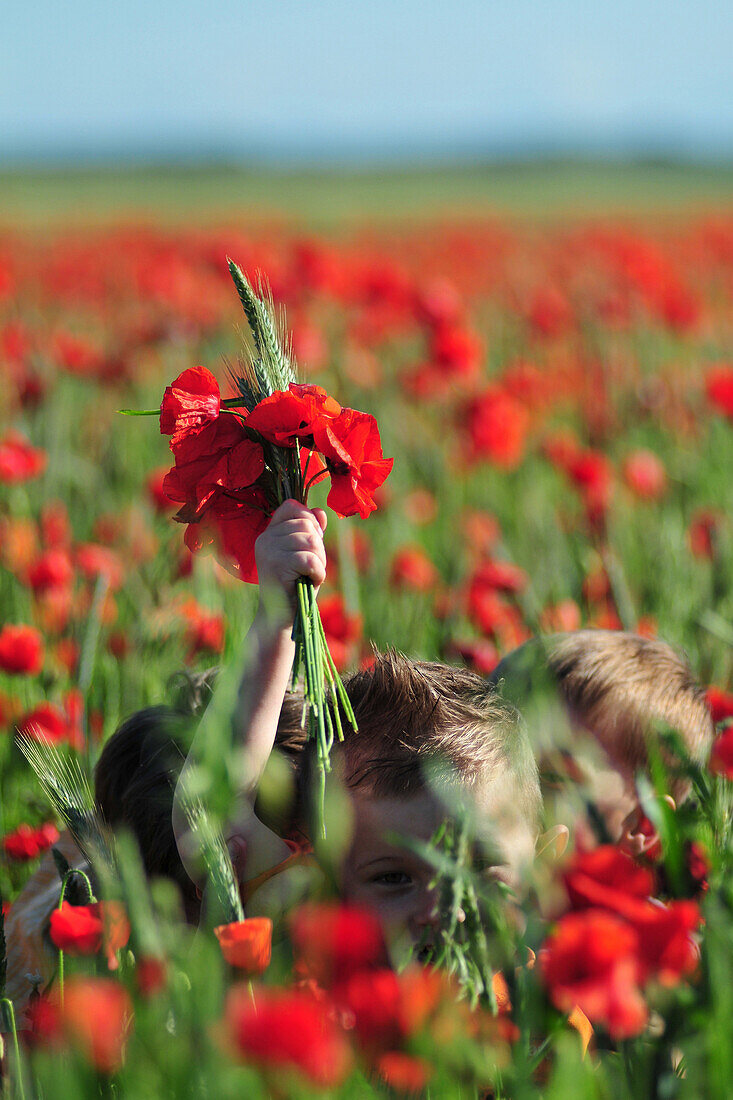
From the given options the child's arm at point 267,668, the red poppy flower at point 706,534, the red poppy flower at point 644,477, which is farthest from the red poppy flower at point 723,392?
the child's arm at point 267,668

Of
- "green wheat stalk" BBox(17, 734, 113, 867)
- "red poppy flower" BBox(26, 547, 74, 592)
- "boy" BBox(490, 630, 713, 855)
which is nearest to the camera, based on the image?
"green wheat stalk" BBox(17, 734, 113, 867)

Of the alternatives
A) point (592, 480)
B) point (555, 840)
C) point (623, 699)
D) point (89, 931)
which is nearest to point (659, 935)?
point (89, 931)

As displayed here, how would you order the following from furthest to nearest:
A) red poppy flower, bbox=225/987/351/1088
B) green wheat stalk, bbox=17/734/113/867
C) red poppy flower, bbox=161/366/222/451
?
1. red poppy flower, bbox=161/366/222/451
2. green wheat stalk, bbox=17/734/113/867
3. red poppy flower, bbox=225/987/351/1088

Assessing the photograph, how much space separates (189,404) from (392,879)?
530mm

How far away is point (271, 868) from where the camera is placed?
4.43 feet

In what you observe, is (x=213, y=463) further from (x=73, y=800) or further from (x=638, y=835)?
(x=638, y=835)

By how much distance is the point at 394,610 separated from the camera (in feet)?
8.25

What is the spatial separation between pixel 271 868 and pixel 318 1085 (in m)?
0.70

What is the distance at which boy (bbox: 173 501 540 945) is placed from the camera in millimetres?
1150

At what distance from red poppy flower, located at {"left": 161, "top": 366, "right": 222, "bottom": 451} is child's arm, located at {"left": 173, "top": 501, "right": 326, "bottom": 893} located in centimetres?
11

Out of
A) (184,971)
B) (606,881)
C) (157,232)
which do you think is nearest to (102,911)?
(184,971)

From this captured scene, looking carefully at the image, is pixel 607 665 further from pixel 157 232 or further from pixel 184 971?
pixel 157 232

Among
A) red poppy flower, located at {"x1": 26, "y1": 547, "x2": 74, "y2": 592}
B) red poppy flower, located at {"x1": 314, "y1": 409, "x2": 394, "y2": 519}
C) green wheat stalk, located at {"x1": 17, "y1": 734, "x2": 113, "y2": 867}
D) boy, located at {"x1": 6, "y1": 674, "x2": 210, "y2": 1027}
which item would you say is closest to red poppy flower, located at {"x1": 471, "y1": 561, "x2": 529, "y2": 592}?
boy, located at {"x1": 6, "y1": 674, "x2": 210, "y2": 1027}

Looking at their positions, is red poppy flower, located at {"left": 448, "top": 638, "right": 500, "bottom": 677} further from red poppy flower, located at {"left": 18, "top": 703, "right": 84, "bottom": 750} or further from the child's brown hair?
red poppy flower, located at {"left": 18, "top": 703, "right": 84, "bottom": 750}
